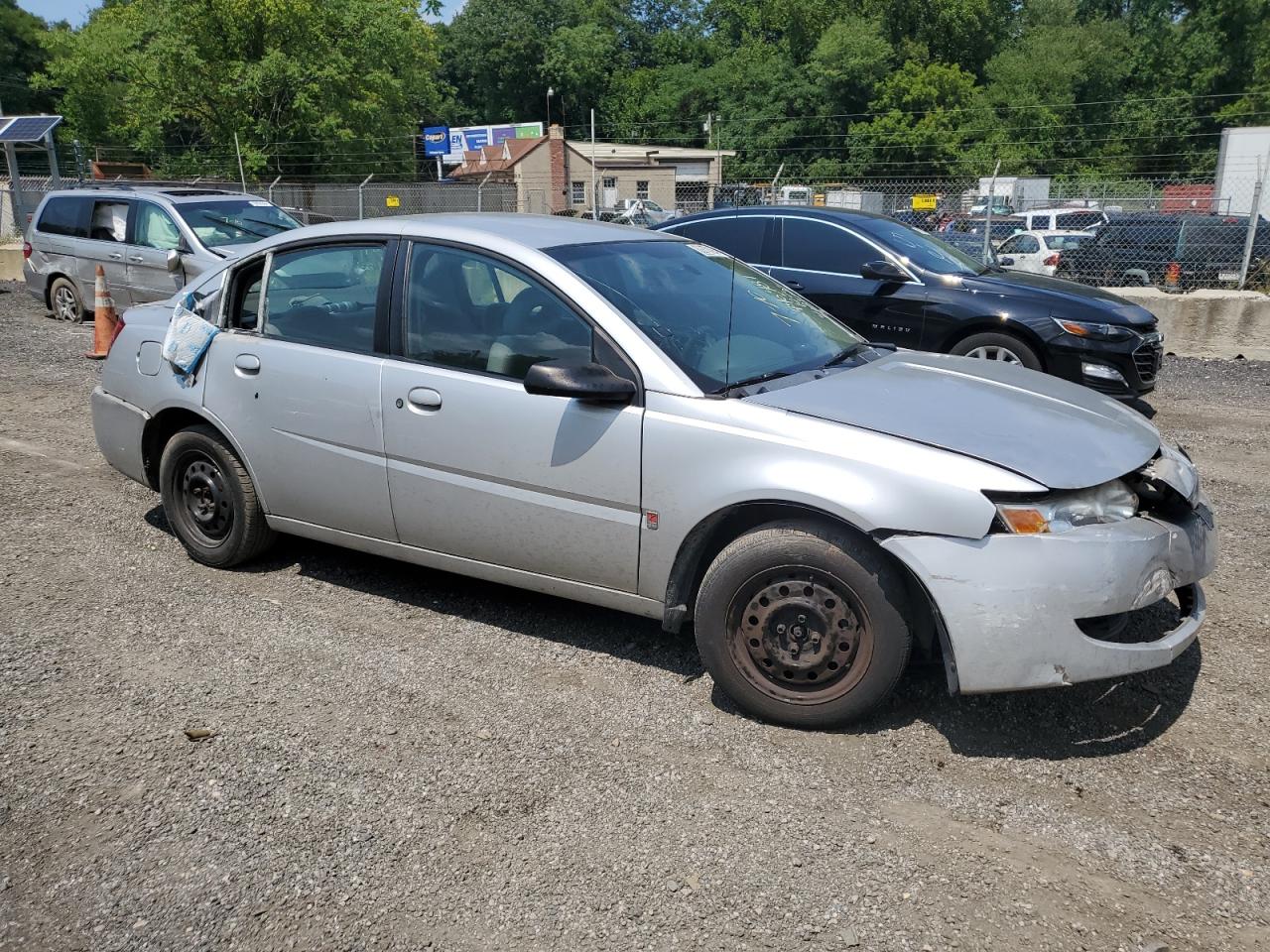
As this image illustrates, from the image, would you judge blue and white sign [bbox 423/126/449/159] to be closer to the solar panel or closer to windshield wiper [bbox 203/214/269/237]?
the solar panel

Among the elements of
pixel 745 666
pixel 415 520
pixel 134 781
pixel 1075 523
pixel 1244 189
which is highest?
pixel 1244 189

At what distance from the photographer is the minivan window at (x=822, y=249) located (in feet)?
28.5

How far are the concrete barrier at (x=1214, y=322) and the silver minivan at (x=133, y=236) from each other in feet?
33.0

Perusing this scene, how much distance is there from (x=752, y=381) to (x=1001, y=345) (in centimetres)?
498

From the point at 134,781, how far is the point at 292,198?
83.6 feet

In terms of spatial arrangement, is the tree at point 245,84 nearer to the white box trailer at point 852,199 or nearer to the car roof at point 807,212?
the white box trailer at point 852,199

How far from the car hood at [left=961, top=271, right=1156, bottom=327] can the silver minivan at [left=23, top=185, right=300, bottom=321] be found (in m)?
7.64

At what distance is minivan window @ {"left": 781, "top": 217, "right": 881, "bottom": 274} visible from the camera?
8.67 meters

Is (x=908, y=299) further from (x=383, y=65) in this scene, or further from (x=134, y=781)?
(x=383, y=65)

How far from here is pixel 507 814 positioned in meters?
3.19

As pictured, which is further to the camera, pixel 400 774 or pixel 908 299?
pixel 908 299

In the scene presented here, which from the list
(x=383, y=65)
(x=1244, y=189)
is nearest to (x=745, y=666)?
(x=1244, y=189)

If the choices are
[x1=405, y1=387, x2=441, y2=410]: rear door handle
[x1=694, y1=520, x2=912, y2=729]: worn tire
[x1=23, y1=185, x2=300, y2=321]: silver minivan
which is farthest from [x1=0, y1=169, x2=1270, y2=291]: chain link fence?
[x1=694, y1=520, x2=912, y2=729]: worn tire

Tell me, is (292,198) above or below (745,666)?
above
